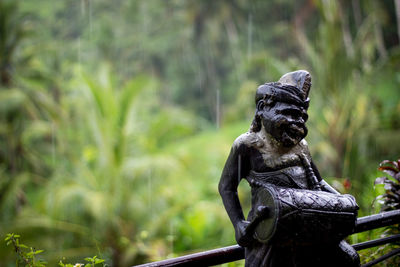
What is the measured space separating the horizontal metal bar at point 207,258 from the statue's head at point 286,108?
0.56 m

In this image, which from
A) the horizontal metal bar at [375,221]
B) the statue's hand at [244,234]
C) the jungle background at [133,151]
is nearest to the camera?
the statue's hand at [244,234]

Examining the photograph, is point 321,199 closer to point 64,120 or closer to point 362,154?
point 362,154

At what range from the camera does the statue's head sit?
1.56 meters

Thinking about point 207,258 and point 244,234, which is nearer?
point 244,234

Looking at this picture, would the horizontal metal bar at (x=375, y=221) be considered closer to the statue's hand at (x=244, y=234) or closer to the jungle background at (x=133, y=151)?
the statue's hand at (x=244, y=234)

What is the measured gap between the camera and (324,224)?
1434 millimetres

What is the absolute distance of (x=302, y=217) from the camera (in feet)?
4.56

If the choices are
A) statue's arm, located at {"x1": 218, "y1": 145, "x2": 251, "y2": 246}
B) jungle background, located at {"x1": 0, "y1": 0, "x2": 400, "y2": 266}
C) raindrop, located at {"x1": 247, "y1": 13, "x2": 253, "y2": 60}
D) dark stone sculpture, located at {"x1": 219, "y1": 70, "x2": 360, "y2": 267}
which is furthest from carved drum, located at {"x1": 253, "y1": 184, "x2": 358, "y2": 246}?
raindrop, located at {"x1": 247, "y1": 13, "x2": 253, "y2": 60}

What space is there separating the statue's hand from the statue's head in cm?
37

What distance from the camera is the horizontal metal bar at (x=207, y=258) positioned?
1.63 metres

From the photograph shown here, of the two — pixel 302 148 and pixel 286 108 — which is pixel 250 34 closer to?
pixel 302 148

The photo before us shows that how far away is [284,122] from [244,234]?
1.55ft

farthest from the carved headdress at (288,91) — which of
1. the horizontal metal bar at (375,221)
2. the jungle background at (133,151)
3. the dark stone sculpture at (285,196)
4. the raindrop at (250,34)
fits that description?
the raindrop at (250,34)

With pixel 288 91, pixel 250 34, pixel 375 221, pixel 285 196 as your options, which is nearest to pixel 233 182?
pixel 285 196
